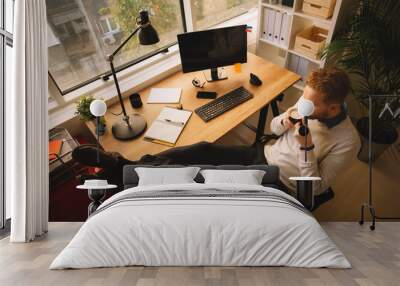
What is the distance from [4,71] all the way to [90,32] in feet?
2.97

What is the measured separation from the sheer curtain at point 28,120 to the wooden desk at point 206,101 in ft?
1.81

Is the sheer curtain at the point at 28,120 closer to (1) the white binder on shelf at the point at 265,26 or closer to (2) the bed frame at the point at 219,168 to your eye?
(2) the bed frame at the point at 219,168

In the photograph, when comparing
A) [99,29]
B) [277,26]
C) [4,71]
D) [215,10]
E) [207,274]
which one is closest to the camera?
[207,274]

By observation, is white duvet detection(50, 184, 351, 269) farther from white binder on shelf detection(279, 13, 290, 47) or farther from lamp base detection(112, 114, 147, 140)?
white binder on shelf detection(279, 13, 290, 47)

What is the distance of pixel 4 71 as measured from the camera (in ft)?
6.86

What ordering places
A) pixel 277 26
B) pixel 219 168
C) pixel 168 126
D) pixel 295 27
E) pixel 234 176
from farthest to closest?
pixel 277 26 < pixel 295 27 < pixel 168 126 < pixel 219 168 < pixel 234 176

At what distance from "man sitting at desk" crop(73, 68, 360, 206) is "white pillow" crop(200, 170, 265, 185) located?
29 cm

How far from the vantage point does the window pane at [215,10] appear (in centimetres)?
331

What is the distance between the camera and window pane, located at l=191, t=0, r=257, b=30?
3312 mm

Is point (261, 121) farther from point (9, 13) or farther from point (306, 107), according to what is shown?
point (9, 13)

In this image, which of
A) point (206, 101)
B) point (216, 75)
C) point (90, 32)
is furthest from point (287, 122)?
point (90, 32)


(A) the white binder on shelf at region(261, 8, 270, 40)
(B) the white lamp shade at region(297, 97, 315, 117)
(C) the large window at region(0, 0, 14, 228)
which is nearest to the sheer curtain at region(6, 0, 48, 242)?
(C) the large window at region(0, 0, 14, 228)

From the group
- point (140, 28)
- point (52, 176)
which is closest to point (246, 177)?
point (140, 28)

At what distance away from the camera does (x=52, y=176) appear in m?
2.44
